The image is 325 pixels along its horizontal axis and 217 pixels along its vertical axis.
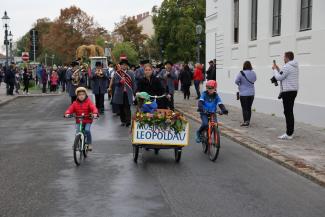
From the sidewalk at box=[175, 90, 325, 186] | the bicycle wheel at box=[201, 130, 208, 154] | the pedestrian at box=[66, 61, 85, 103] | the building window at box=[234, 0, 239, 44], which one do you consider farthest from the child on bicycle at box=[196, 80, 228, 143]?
the building window at box=[234, 0, 239, 44]

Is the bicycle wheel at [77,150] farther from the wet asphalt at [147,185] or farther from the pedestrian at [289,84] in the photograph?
the pedestrian at [289,84]

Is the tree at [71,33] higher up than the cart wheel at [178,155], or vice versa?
the tree at [71,33]

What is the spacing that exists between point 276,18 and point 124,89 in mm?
6270

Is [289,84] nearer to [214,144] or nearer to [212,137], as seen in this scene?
[212,137]

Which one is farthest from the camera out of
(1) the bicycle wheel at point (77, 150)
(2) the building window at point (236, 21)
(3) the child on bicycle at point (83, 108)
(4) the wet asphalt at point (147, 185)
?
(2) the building window at point (236, 21)

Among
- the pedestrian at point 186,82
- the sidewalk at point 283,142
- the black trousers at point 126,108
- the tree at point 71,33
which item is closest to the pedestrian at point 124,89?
the black trousers at point 126,108

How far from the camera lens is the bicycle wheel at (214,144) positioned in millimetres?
9266

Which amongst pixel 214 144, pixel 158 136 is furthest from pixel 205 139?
pixel 158 136

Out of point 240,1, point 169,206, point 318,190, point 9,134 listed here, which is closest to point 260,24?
point 240,1

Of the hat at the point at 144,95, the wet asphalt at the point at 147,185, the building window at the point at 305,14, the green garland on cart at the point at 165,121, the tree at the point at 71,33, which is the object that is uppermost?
the tree at the point at 71,33

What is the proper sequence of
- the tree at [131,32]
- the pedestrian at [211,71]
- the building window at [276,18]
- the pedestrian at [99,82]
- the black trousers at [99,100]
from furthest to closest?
the tree at [131,32]
the pedestrian at [211,71]
the black trousers at [99,100]
the pedestrian at [99,82]
the building window at [276,18]

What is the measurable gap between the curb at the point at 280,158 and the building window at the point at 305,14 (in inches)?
174

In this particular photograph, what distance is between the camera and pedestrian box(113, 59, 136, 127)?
14648mm

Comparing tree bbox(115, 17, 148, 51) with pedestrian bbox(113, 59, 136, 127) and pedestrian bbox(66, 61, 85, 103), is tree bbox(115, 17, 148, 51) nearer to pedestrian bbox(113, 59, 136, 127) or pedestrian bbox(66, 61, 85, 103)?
pedestrian bbox(66, 61, 85, 103)
